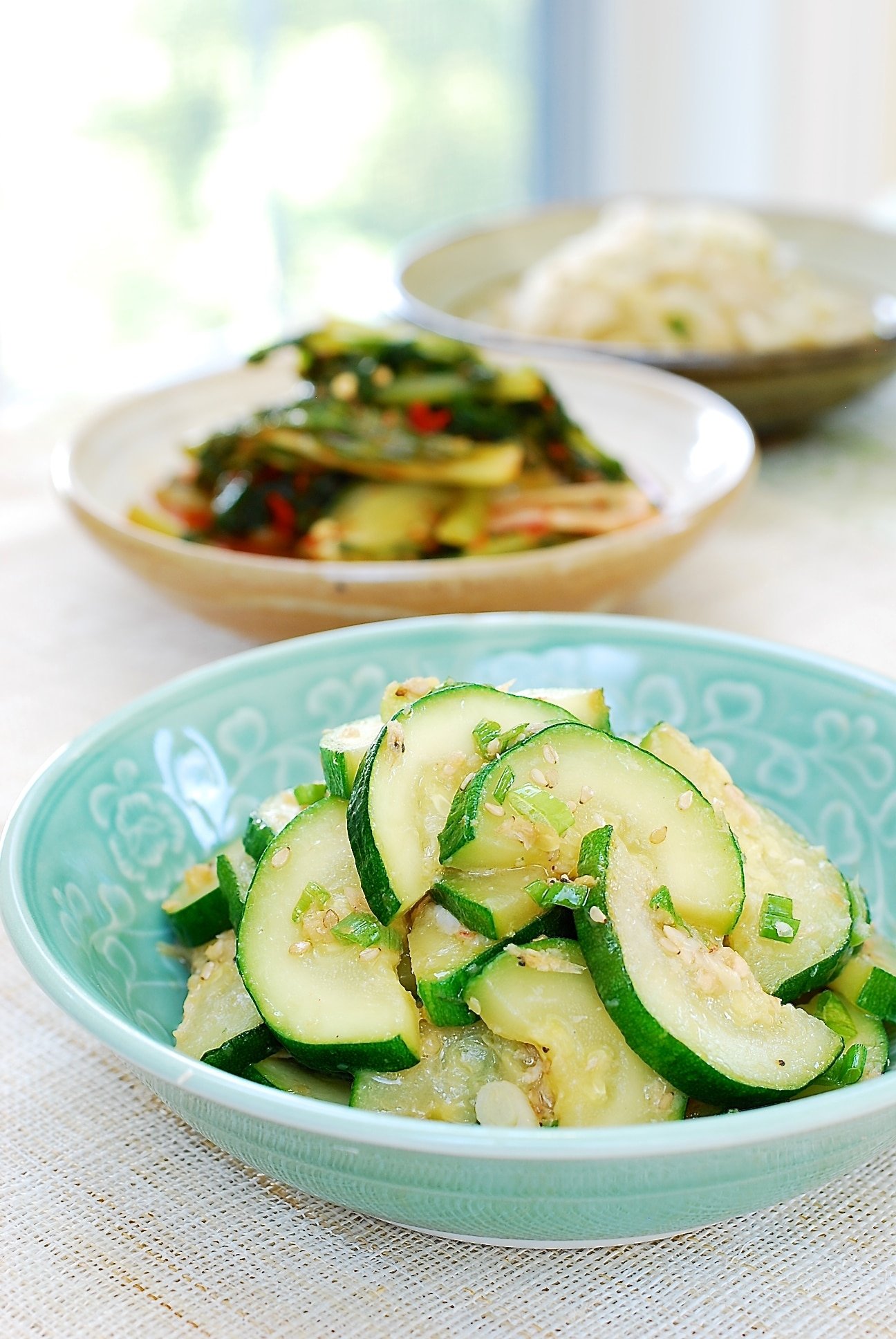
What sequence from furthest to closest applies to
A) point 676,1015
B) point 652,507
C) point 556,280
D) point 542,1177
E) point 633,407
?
point 556,280, point 633,407, point 652,507, point 676,1015, point 542,1177

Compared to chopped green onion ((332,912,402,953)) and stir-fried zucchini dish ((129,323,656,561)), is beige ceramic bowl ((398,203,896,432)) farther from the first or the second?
chopped green onion ((332,912,402,953))

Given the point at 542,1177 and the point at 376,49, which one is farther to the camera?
the point at 376,49

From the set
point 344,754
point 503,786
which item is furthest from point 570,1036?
point 344,754

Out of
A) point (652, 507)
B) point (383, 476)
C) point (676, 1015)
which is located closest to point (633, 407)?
point (652, 507)

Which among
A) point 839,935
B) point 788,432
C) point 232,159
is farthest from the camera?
point 232,159

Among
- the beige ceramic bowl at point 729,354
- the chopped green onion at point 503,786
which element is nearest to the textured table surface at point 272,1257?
the chopped green onion at point 503,786

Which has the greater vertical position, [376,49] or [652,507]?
[376,49]

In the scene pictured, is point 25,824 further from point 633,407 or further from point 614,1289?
point 633,407

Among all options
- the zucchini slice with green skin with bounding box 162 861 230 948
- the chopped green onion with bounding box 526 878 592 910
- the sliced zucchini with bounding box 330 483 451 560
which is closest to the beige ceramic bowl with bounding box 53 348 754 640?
the sliced zucchini with bounding box 330 483 451 560
